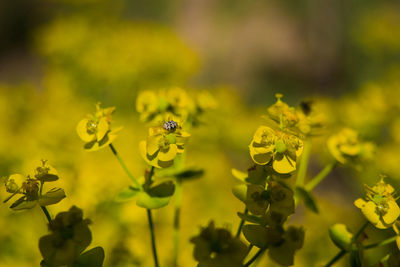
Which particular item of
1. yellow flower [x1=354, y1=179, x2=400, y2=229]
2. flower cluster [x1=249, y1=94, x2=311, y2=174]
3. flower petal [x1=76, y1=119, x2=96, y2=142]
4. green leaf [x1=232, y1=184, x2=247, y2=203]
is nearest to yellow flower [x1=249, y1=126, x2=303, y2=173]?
flower cluster [x1=249, y1=94, x2=311, y2=174]

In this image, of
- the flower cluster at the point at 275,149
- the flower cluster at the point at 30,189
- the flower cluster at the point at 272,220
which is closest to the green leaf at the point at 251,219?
the flower cluster at the point at 272,220

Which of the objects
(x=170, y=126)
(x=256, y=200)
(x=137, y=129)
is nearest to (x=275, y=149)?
(x=256, y=200)

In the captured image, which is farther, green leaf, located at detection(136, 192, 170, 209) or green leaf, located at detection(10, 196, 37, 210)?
green leaf, located at detection(136, 192, 170, 209)

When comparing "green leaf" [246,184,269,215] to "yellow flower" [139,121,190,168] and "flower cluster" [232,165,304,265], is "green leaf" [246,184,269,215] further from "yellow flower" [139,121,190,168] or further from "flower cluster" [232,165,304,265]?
"yellow flower" [139,121,190,168]

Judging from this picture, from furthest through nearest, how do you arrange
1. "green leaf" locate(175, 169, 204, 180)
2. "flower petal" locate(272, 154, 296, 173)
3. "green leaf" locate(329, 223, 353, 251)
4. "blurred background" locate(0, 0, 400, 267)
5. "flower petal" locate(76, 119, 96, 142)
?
"blurred background" locate(0, 0, 400, 267), "green leaf" locate(175, 169, 204, 180), "flower petal" locate(76, 119, 96, 142), "green leaf" locate(329, 223, 353, 251), "flower petal" locate(272, 154, 296, 173)

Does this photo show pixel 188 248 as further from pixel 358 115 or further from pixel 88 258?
pixel 358 115

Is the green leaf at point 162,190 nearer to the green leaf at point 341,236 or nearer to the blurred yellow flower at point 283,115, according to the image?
the blurred yellow flower at point 283,115
